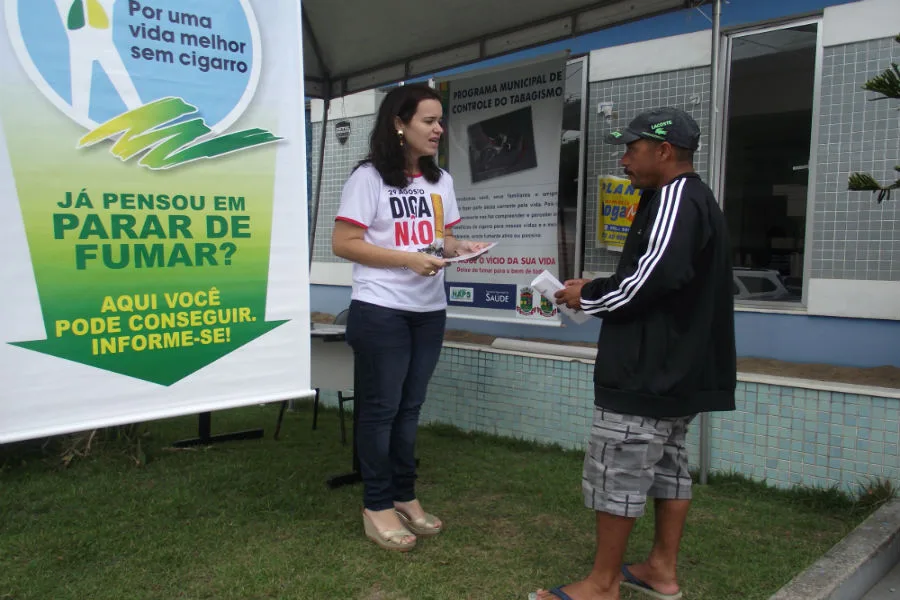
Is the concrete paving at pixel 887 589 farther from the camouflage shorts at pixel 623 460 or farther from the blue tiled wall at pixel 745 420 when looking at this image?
the camouflage shorts at pixel 623 460

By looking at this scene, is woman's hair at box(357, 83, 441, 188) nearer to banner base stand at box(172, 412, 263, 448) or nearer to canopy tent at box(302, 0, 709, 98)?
canopy tent at box(302, 0, 709, 98)

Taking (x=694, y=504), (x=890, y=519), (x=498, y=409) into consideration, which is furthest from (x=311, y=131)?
(x=890, y=519)

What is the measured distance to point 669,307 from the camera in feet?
7.47

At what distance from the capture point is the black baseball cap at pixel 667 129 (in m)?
2.33

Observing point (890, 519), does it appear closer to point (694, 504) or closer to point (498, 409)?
point (694, 504)

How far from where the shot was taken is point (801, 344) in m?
5.01

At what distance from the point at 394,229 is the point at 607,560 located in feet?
4.79

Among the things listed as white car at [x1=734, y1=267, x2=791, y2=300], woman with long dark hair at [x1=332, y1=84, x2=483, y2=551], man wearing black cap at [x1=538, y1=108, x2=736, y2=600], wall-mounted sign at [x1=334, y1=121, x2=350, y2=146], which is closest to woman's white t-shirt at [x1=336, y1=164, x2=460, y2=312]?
woman with long dark hair at [x1=332, y1=84, x2=483, y2=551]

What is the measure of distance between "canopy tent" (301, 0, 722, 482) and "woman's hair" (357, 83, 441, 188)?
1.28 meters

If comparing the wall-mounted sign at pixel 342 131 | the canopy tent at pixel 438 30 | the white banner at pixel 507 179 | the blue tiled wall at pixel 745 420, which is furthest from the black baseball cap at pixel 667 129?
the wall-mounted sign at pixel 342 131

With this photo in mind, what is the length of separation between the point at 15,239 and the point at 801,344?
15.5 feet

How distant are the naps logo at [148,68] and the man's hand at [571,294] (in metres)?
1.10

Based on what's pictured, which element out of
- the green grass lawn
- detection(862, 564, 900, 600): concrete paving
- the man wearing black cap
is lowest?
detection(862, 564, 900, 600): concrete paving

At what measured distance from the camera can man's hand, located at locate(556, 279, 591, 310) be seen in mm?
2469
